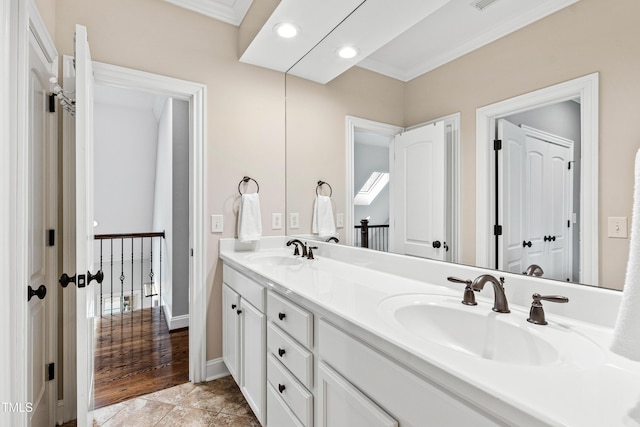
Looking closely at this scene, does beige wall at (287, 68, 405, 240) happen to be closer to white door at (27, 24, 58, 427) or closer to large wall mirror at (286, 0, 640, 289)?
large wall mirror at (286, 0, 640, 289)

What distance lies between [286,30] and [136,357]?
267 cm

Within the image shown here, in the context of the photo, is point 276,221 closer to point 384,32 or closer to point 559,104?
point 384,32

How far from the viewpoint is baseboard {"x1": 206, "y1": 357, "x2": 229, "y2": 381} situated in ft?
7.11

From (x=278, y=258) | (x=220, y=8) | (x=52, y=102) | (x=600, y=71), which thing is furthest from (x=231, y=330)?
(x=220, y=8)

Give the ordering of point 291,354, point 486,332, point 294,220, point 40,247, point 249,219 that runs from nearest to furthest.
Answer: point 486,332 < point 291,354 < point 40,247 < point 249,219 < point 294,220

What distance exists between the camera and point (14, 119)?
107cm

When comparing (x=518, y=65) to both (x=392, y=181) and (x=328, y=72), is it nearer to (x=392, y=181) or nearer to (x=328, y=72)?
(x=392, y=181)

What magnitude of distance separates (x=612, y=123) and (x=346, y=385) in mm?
1013

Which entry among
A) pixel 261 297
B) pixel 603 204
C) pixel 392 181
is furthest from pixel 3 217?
pixel 603 204

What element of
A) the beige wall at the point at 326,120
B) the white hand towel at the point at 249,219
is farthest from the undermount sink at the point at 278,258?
the beige wall at the point at 326,120

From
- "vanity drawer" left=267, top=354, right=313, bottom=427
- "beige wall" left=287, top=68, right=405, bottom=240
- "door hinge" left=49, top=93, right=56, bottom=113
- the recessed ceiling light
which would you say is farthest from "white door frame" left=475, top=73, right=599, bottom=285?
"door hinge" left=49, top=93, right=56, bottom=113

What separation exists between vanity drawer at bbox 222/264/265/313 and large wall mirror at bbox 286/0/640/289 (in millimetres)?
921

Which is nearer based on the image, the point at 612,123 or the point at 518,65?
the point at 612,123

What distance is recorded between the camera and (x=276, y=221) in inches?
94.8
